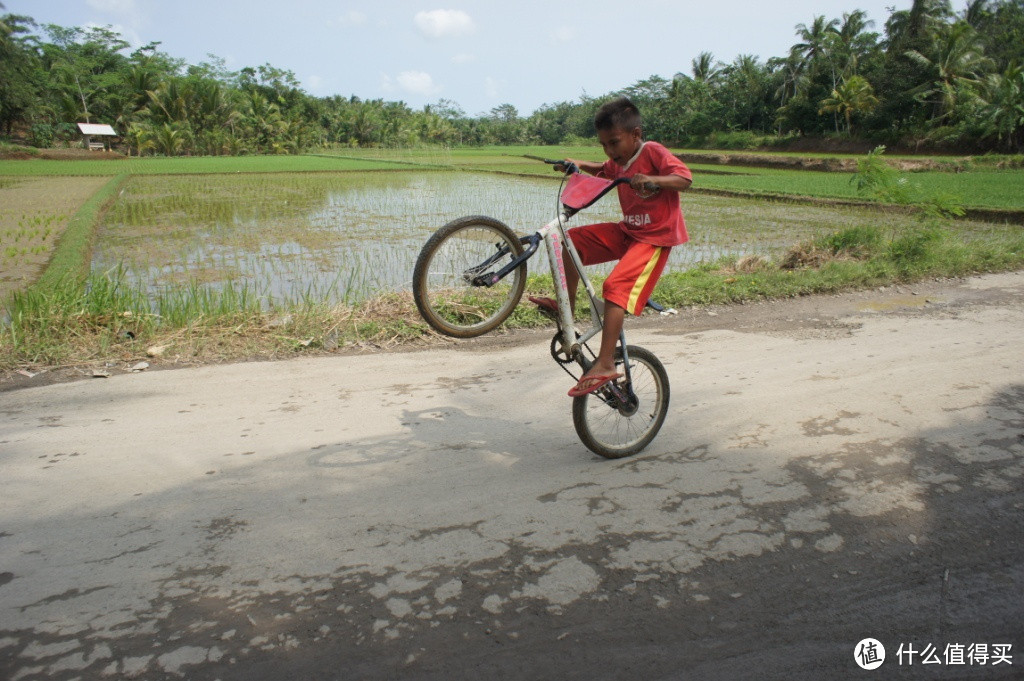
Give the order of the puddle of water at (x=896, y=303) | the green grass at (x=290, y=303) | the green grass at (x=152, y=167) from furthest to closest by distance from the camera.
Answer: the green grass at (x=152, y=167) → the puddle of water at (x=896, y=303) → the green grass at (x=290, y=303)

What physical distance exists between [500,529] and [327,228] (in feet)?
36.4

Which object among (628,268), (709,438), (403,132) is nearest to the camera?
(628,268)

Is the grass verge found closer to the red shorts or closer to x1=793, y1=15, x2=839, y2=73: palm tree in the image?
the red shorts

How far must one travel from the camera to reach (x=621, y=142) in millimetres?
3365

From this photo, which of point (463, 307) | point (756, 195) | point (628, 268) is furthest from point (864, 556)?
point (756, 195)

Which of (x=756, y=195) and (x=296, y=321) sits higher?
(x=756, y=195)

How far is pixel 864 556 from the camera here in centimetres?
267

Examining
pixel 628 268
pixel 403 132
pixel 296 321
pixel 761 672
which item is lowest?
pixel 761 672

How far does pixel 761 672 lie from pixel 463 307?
420 cm

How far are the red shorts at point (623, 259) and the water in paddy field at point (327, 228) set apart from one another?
11.5 ft

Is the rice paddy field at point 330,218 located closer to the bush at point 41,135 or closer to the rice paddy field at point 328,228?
the rice paddy field at point 328,228

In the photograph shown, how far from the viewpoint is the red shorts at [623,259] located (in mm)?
3314

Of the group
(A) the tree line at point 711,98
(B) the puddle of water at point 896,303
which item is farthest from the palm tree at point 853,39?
(B) the puddle of water at point 896,303

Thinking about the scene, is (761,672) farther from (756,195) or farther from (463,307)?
(756,195)
